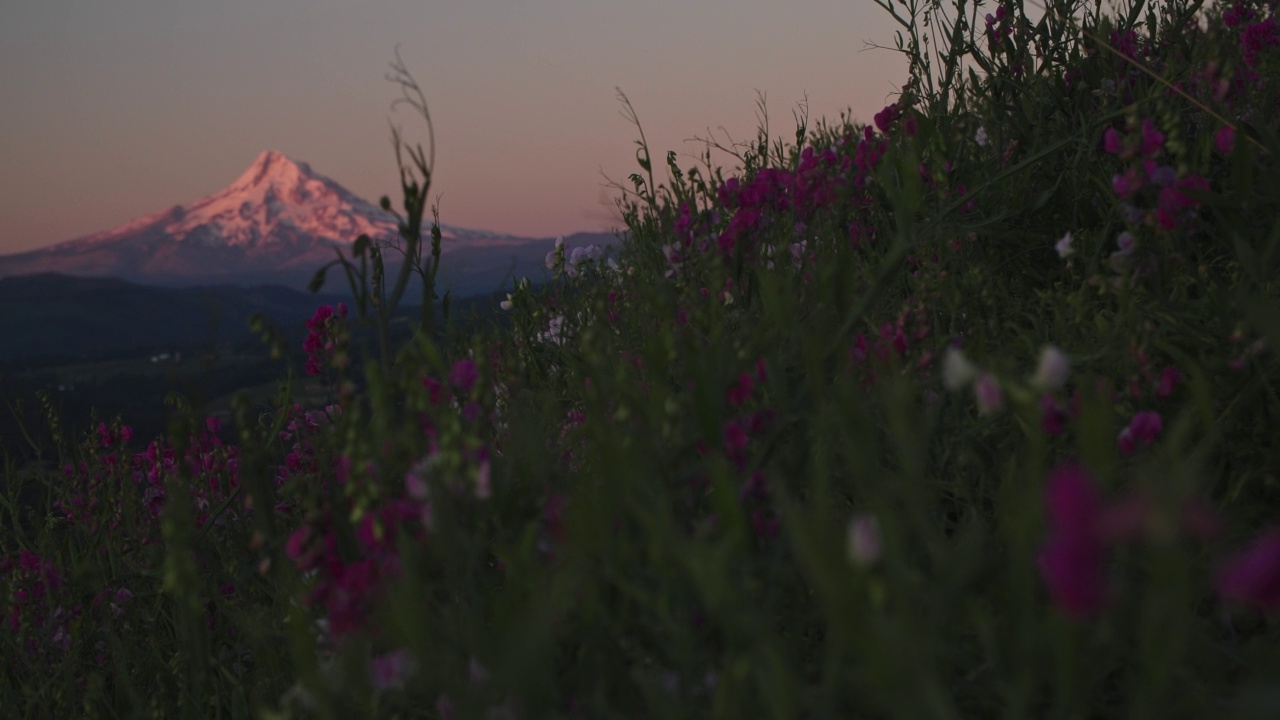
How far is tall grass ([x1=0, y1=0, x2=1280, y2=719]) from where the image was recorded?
96 centimetres

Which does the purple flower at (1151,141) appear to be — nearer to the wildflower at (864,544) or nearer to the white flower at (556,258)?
the wildflower at (864,544)

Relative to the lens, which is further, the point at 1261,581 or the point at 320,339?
the point at 320,339

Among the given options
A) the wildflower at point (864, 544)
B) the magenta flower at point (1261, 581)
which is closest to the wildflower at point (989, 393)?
the wildflower at point (864, 544)

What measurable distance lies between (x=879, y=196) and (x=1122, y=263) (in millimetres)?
1084

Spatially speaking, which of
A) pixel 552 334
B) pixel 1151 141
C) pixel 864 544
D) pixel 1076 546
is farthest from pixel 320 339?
pixel 1076 546

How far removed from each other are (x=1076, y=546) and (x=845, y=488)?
111cm

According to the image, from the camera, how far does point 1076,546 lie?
0.73m

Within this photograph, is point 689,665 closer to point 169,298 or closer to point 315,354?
point 315,354

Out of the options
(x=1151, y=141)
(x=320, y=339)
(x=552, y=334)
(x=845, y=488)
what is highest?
(x=1151, y=141)

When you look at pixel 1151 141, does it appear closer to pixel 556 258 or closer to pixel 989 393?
pixel 989 393

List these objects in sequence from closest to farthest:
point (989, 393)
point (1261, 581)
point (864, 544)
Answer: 1. point (1261, 581)
2. point (864, 544)
3. point (989, 393)

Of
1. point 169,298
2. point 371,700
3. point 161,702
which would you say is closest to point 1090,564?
point 371,700

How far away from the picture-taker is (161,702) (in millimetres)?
2334

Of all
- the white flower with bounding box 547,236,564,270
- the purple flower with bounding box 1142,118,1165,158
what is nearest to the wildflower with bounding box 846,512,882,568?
the purple flower with bounding box 1142,118,1165,158
